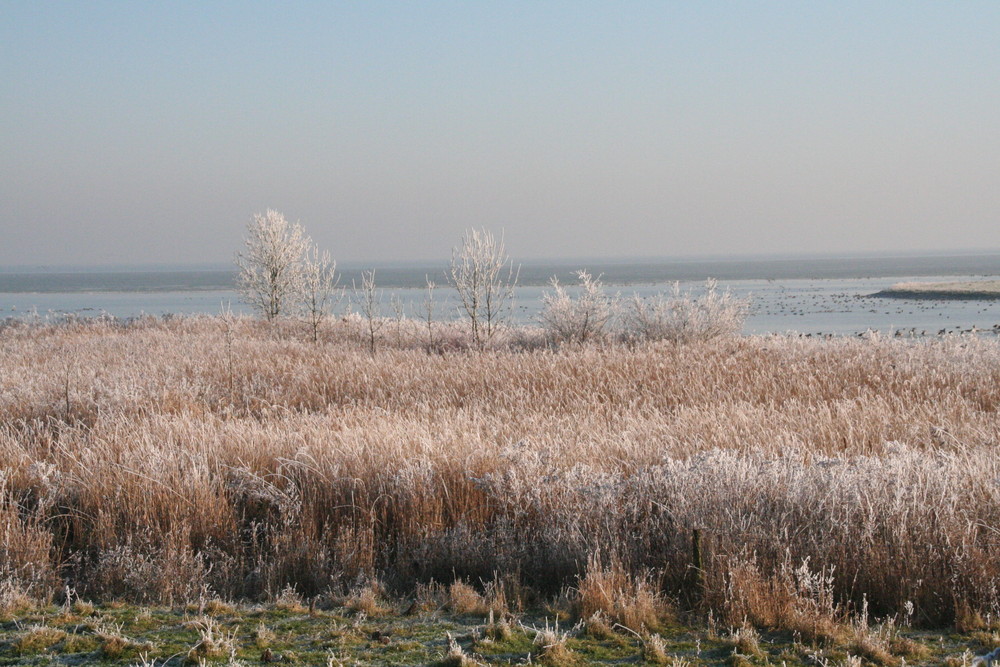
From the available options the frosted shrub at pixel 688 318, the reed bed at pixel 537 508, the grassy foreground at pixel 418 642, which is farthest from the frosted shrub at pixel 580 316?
the grassy foreground at pixel 418 642

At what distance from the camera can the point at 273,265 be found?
105 ft

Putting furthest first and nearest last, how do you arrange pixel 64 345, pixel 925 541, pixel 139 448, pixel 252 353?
1. pixel 64 345
2. pixel 252 353
3. pixel 139 448
4. pixel 925 541

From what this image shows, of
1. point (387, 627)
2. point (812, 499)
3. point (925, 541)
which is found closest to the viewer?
point (387, 627)

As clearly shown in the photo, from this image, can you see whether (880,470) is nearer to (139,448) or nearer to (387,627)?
(387,627)

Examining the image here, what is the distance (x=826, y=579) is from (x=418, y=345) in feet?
62.0

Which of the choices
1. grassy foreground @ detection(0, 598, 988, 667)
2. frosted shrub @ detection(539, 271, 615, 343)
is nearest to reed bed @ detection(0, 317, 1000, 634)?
grassy foreground @ detection(0, 598, 988, 667)

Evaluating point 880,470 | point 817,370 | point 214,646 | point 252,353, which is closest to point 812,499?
point 880,470

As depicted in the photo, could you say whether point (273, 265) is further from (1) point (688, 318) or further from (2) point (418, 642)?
(2) point (418, 642)

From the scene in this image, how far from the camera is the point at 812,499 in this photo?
5.54 m

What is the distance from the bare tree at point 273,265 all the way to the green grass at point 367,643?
2807 centimetres

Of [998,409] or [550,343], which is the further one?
[550,343]

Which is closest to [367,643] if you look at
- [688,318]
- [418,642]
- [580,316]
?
[418,642]

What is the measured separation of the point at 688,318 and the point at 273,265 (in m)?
17.7

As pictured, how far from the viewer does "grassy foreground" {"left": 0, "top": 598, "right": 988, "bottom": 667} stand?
3.80 meters
